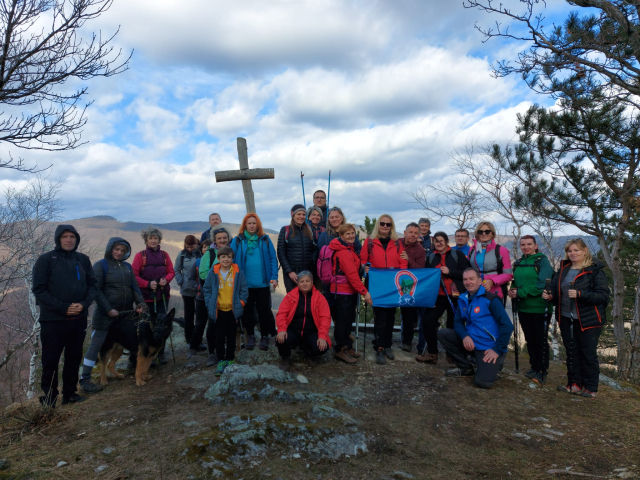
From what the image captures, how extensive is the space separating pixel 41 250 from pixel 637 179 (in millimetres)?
25196

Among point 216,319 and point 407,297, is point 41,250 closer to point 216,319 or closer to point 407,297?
point 216,319

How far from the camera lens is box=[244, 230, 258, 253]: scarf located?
6.41 meters

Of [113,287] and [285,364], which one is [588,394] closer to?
[285,364]

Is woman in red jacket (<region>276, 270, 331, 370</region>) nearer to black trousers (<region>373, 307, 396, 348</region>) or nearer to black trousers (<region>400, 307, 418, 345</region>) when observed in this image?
black trousers (<region>373, 307, 396, 348</region>)

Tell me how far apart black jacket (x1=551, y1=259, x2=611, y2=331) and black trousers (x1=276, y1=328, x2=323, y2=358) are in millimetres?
3635

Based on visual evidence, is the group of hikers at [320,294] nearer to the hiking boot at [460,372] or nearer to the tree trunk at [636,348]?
the hiking boot at [460,372]

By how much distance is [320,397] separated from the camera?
191 inches

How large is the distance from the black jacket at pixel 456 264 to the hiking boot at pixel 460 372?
47.4 inches

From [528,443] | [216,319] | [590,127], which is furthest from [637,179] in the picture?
[216,319]

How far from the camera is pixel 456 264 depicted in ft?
20.7

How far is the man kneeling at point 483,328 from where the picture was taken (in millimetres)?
5406

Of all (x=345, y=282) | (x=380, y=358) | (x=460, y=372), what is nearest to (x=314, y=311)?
(x=345, y=282)

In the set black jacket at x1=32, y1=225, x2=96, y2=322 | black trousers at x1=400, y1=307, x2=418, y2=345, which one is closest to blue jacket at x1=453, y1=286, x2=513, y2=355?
black trousers at x1=400, y1=307, x2=418, y2=345

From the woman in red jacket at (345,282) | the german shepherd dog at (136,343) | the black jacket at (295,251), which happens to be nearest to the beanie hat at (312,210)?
the black jacket at (295,251)
